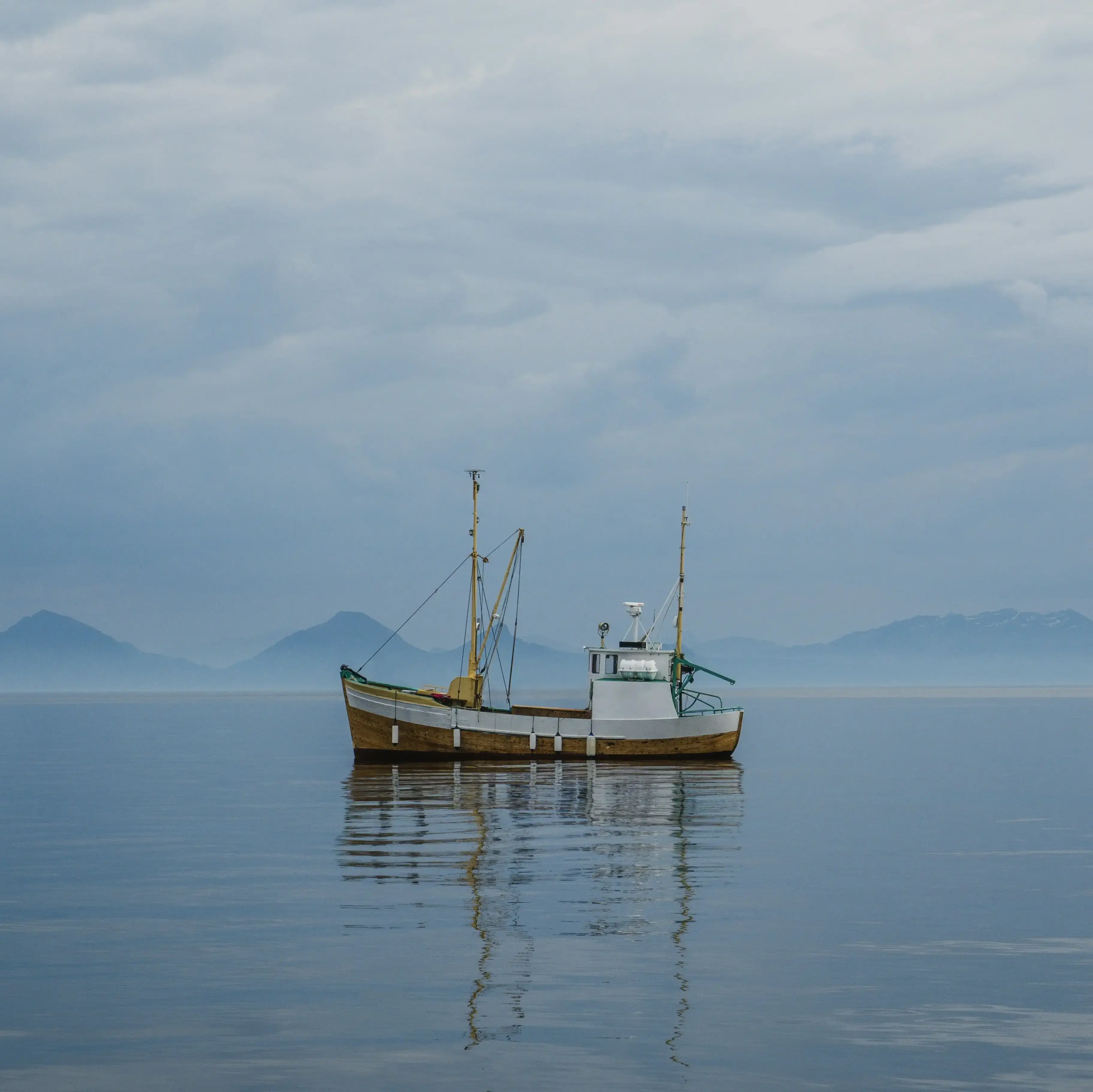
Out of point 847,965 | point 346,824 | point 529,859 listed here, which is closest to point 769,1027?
point 847,965

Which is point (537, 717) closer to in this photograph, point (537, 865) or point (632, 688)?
point (632, 688)

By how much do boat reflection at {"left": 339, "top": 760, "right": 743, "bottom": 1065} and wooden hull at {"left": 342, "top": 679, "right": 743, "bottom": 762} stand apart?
6372 mm

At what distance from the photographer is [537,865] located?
1375 inches

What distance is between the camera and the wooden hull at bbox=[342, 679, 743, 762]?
7238 cm

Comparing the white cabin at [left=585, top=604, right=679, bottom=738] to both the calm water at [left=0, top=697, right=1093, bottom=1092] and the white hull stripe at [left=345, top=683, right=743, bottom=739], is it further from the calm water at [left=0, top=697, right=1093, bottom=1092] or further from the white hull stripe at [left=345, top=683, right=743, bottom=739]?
the calm water at [left=0, top=697, right=1093, bottom=1092]

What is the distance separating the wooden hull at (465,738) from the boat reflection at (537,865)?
6372 millimetres

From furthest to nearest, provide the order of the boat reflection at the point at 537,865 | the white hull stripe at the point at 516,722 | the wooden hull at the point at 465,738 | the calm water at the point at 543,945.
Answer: the wooden hull at the point at 465,738 → the white hull stripe at the point at 516,722 → the boat reflection at the point at 537,865 → the calm water at the point at 543,945

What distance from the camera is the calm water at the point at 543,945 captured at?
1758cm

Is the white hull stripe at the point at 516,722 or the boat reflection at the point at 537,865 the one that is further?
the white hull stripe at the point at 516,722

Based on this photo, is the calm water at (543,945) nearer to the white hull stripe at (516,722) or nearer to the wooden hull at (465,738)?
the white hull stripe at (516,722)

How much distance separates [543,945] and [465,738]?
48.7 meters

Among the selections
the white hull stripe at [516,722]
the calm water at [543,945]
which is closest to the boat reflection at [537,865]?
the calm water at [543,945]

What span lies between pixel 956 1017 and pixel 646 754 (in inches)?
2195

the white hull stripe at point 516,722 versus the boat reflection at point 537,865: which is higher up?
the white hull stripe at point 516,722
